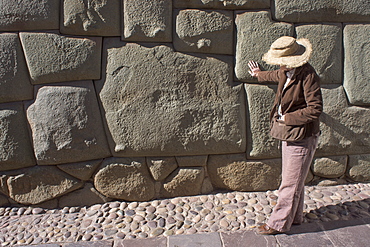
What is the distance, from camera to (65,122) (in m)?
2.58

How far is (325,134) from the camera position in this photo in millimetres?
2846

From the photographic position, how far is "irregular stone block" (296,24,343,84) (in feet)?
8.78

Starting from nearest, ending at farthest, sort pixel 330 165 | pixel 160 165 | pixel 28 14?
pixel 28 14, pixel 160 165, pixel 330 165

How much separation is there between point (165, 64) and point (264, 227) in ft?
4.66

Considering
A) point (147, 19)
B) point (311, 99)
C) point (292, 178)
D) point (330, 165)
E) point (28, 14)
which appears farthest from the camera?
point (330, 165)

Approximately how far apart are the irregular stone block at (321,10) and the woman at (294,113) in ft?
1.76

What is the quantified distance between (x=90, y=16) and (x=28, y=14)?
1.44 ft

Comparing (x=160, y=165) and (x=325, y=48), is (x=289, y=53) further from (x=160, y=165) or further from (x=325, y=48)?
(x=160, y=165)

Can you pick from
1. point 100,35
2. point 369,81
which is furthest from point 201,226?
point 369,81

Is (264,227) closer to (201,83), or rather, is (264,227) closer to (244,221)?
(244,221)

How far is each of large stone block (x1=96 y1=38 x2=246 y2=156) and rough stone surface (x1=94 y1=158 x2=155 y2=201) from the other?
89 millimetres

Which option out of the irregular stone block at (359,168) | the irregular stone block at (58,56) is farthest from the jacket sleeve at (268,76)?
the irregular stone block at (58,56)

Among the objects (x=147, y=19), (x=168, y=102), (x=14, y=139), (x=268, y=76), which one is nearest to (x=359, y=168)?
(x=268, y=76)

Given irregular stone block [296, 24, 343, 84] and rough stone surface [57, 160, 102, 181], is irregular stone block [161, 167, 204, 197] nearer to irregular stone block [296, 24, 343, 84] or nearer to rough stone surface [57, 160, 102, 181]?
rough stone surface [57, 160, 102, 181]
